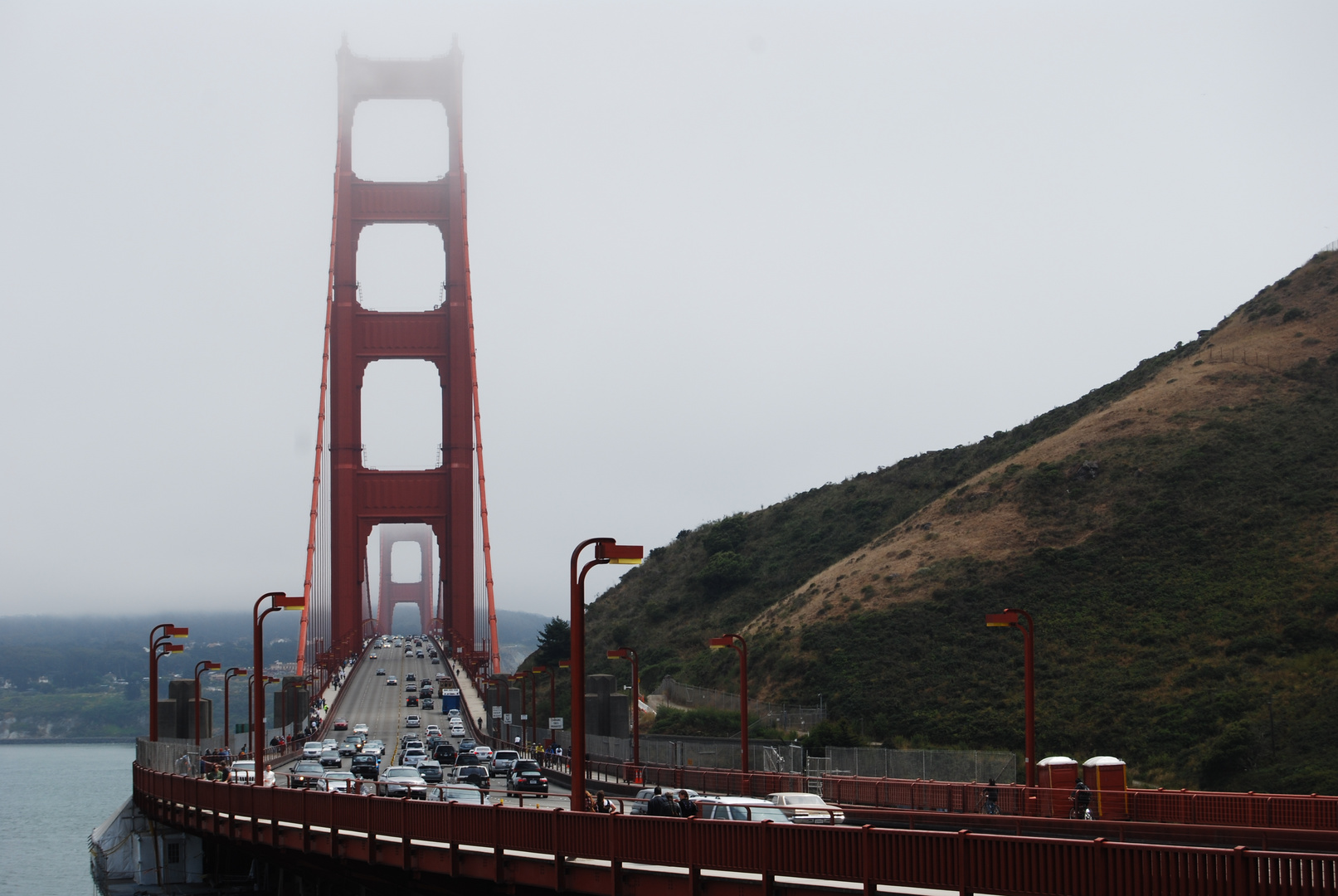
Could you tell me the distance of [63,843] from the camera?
221 ft

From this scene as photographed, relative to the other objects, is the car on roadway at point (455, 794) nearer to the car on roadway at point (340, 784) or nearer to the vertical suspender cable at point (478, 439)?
the car on roadway at point (340, 784)

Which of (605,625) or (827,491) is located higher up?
(827,491)

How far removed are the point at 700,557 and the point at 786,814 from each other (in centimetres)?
8970

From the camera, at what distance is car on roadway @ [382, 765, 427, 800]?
3029 centimetres

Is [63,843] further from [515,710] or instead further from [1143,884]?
[1143,884]

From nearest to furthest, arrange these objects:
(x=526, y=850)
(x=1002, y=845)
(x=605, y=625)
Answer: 1. (x=1002, y=845)
2. (x=526, y=850)
3. (x=605, y=625)

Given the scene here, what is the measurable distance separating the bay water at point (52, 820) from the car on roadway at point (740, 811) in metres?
31.3

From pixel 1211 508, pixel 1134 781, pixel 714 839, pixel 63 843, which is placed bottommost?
pixel 63 843

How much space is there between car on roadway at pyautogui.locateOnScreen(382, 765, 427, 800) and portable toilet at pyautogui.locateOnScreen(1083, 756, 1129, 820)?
12987 millimetres

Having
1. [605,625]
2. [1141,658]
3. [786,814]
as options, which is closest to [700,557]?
[605,625]

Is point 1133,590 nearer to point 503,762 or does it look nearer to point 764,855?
point 503,762

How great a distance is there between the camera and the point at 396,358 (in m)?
96.9

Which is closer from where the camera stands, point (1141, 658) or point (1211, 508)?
point (1141, 658)

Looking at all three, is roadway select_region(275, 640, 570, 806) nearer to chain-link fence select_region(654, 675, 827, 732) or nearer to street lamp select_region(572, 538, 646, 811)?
chain-link fence select_region(654, 675, 827, 732)
